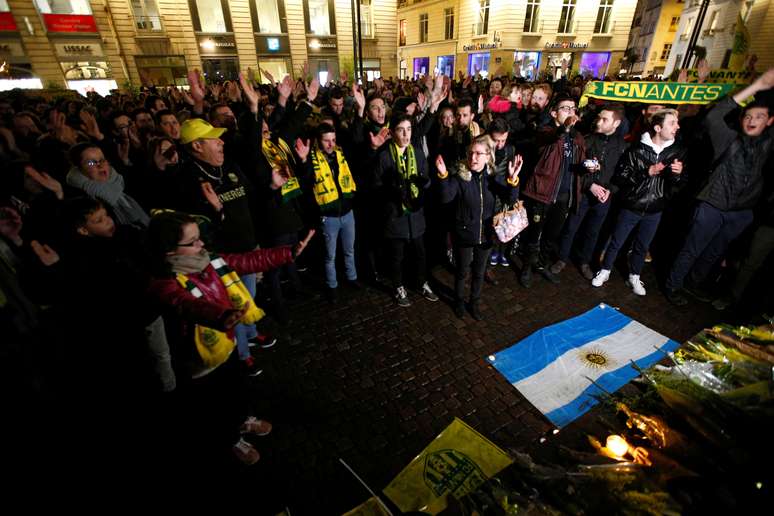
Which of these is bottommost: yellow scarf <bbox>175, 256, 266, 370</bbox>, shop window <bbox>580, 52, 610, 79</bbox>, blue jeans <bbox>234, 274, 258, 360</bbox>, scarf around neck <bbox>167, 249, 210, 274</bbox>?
blue jeans <bbox>234, 274, 258, 360</bbox>

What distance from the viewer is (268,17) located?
3184 centimetres

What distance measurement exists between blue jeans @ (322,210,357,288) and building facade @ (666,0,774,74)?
889 inches

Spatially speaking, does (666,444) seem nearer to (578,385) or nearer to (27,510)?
(578,385)

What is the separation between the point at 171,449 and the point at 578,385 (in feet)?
14.4

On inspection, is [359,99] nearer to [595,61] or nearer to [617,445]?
[617,445]

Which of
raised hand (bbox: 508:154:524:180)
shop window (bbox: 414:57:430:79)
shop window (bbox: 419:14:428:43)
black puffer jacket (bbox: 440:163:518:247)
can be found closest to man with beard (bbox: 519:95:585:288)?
raised hand (bbox: 508:154:524:180)

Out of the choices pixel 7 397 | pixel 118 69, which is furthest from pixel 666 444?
pixel 118 69

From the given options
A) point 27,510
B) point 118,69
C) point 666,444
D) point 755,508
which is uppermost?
point 118,69

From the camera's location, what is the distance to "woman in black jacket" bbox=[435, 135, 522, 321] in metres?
4.28

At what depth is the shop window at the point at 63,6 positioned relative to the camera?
24.3 meters

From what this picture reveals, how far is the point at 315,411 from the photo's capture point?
383 centimetres

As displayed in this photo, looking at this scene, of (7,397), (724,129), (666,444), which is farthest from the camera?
(724,129)

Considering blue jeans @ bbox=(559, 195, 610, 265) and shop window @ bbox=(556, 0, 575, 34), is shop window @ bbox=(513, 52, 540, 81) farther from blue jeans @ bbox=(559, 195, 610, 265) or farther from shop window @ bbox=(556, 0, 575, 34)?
blue jeans @ bbox=(559, 195, 610, 265)

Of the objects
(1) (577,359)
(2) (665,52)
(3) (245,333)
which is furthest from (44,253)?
(2) (665,52)
